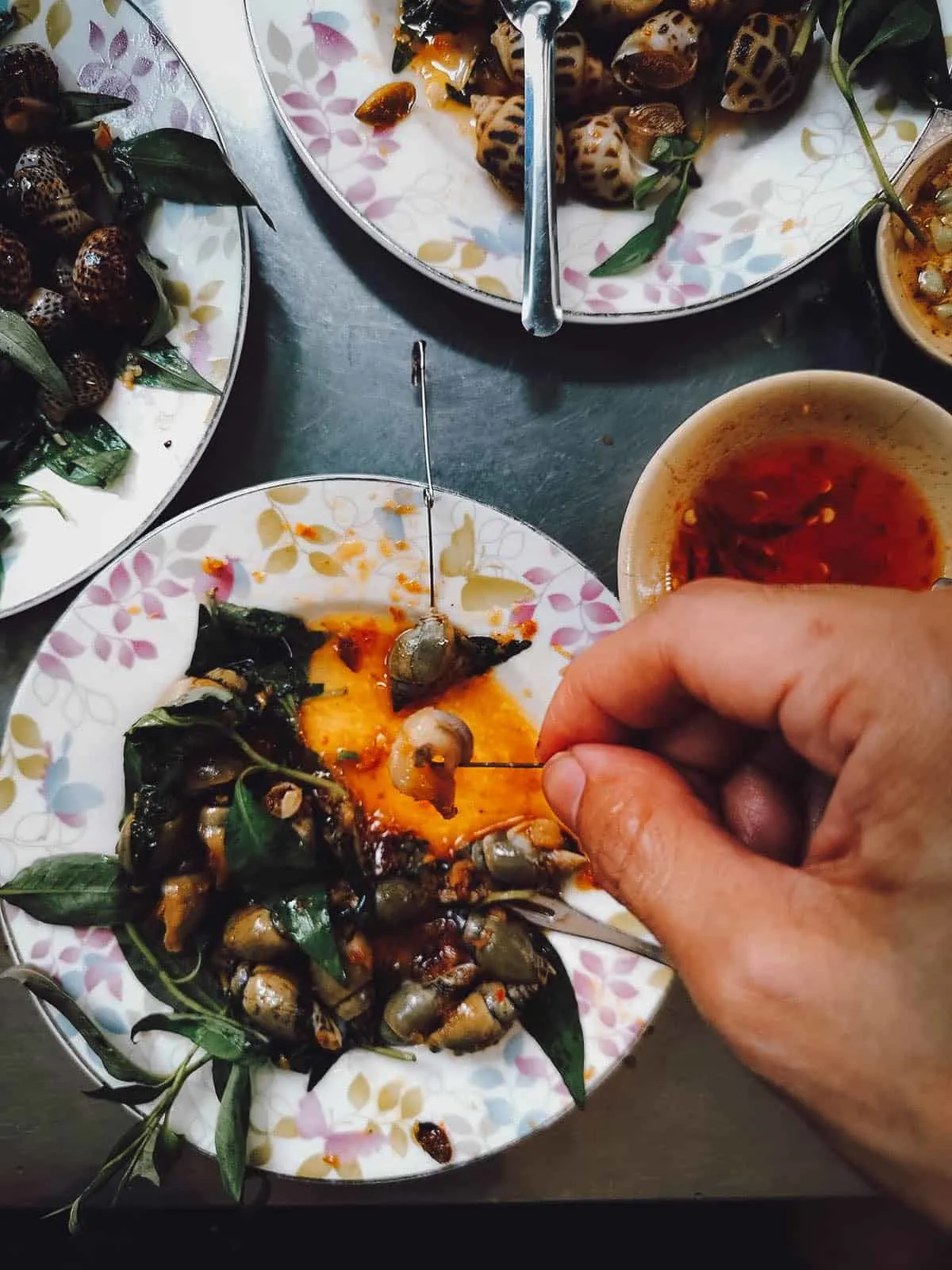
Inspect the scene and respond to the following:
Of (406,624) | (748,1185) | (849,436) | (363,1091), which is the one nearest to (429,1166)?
(363,1091)

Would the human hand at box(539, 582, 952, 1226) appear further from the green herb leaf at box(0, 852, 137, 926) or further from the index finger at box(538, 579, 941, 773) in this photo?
the green herb leaf at box(0, 852, 137, 926)

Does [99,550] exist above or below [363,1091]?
above

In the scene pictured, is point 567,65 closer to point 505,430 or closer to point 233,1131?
point 505,430

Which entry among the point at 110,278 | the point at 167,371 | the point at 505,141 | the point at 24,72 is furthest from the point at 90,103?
the point at 505,141

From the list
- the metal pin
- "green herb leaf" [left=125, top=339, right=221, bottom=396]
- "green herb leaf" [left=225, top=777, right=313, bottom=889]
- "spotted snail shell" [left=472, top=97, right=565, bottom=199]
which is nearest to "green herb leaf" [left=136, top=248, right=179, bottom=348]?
"green herb leaf" [left=125, top=339, right=221, bottom=396]

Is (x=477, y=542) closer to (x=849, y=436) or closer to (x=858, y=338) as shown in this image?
(x=849, y=436)

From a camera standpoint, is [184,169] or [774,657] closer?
[774,657]
